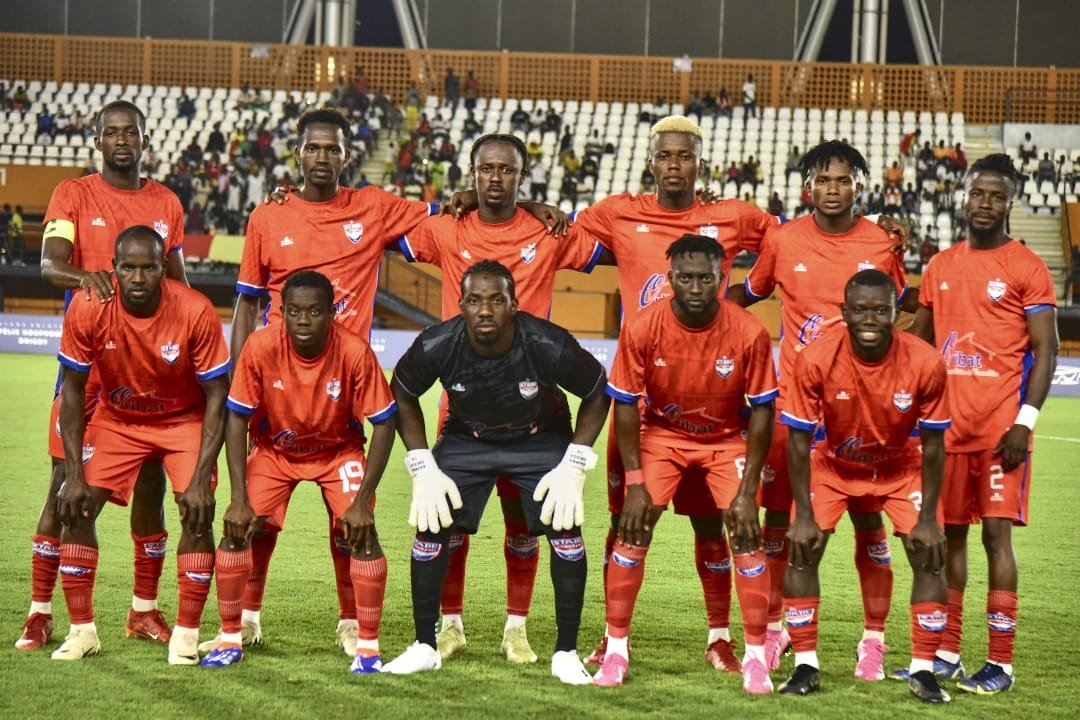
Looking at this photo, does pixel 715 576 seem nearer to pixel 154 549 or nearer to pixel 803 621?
pixel 803 621

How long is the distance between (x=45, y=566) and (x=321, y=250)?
193 centimetres

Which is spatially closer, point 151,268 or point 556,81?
point 151,268

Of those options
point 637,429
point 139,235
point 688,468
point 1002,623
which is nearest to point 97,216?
point 139,235

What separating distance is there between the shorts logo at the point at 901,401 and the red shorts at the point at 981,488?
0.51 metres

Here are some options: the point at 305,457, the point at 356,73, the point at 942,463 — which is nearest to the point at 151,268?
the point at 305,457

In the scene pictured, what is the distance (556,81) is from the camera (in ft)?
118

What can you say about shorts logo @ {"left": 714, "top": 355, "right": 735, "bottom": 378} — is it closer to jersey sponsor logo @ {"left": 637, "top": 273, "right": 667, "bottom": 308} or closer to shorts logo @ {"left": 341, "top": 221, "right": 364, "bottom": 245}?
jersey sponsor logo @ {"left": 637, "top": 273, "right": 667, "bottom": 308}

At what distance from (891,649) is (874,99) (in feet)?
99.4

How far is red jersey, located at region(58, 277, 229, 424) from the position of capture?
5816 millimetres

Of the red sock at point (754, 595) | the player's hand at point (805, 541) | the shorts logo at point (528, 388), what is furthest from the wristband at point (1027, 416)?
the shorts logo at point (528, 388)

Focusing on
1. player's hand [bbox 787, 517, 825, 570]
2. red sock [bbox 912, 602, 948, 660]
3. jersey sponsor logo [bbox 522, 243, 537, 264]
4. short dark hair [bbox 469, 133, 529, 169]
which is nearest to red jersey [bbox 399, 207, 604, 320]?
jersey sponsor logo [bbox 522, 243, 537, 264]

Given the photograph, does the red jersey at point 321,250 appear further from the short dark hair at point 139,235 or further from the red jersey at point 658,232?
the red jersey at point 658,232

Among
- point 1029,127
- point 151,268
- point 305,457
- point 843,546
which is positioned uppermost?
point 1029,127

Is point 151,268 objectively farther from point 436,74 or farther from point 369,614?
point 436,74
